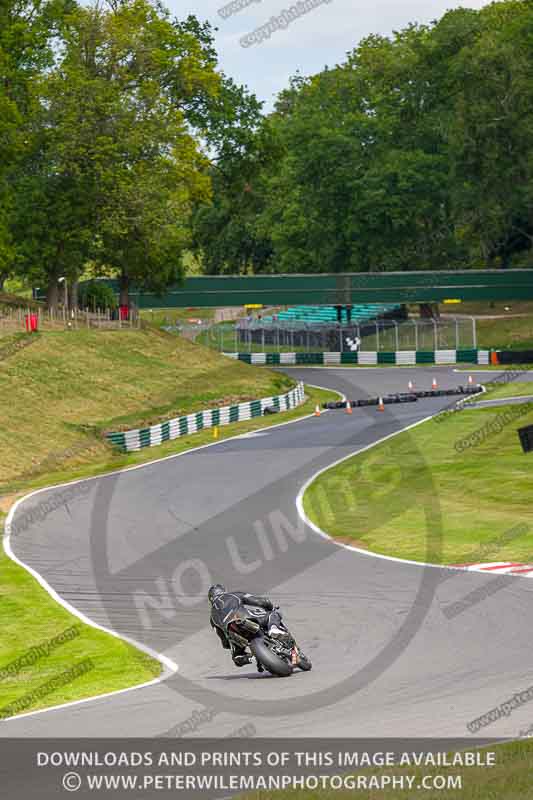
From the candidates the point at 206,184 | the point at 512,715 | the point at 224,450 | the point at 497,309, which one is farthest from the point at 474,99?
the point at 512,715

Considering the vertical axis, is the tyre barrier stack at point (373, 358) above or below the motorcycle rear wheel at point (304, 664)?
below

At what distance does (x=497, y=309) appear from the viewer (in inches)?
4158

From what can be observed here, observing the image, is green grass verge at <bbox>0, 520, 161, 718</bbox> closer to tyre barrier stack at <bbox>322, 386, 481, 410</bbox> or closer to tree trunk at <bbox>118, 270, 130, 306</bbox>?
tyre barrier stack at <bbox>322, 386, 481, 410</bbox>

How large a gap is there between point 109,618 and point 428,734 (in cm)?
977

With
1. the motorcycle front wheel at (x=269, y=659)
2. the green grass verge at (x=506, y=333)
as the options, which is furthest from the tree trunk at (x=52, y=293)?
the motorcycle front wheel at (x=269, y=659)

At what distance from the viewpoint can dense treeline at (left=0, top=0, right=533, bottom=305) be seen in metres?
70.8

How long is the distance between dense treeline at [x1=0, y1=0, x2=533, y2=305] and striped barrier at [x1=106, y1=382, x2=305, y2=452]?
52.7ft

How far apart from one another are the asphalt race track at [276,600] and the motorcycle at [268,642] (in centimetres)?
19

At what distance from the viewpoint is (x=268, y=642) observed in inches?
630

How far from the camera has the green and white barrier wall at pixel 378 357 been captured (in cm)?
8100

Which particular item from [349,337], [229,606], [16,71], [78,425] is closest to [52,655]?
[229,606]

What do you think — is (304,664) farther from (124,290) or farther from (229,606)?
(124,290)

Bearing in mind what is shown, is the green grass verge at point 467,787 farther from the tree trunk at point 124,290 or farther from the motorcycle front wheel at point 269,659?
the tree trunk at point 124,290

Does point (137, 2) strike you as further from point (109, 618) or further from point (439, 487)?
point (109, 618)
